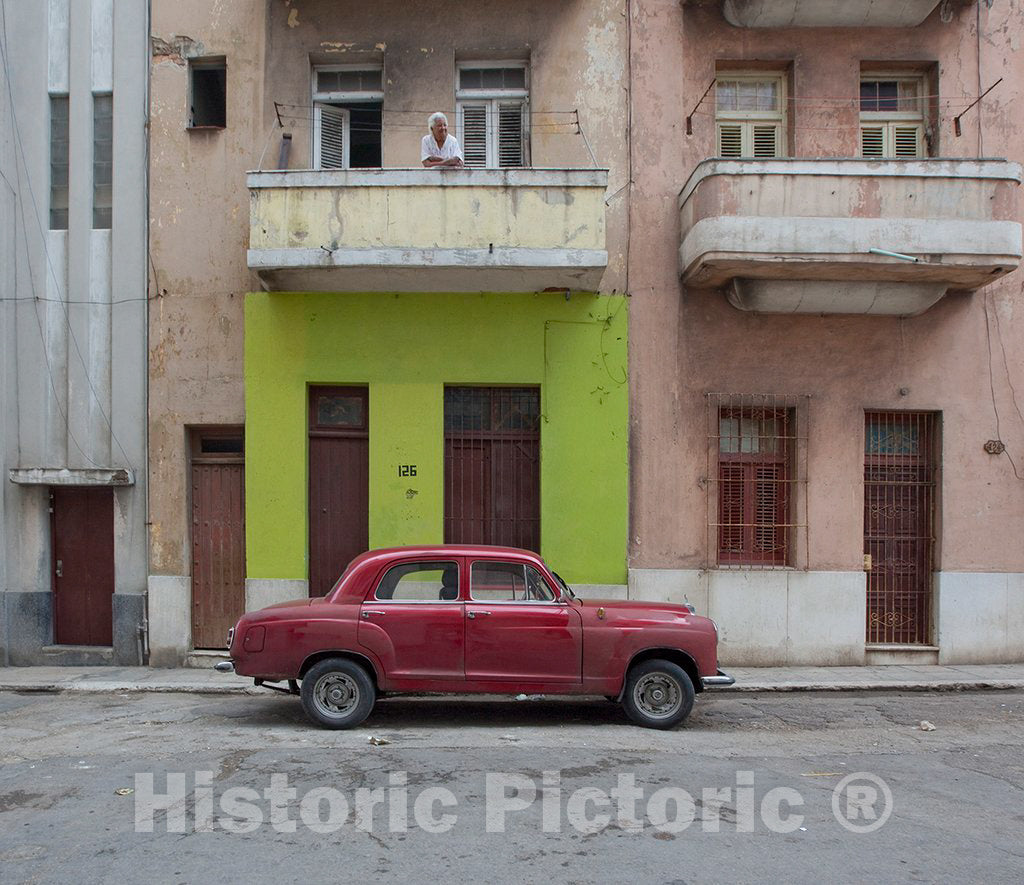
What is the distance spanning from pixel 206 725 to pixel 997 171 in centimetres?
1066

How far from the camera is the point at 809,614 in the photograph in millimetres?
10688

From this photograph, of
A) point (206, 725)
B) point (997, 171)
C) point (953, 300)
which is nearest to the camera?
point (206, 725)

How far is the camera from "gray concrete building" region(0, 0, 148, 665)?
36.4ft

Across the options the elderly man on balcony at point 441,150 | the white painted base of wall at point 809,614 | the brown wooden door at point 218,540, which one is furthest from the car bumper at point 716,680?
the elderly man on balcony at point 441,150

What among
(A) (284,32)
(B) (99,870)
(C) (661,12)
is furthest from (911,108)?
(B) (99,870)

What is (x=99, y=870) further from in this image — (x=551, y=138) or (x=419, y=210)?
(x=551, y=138)

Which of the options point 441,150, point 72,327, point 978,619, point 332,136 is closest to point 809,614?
point 978,619

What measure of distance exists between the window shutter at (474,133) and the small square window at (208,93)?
322cm

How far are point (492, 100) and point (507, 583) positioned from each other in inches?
277

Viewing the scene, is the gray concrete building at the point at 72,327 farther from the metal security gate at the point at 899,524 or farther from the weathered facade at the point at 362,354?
the metal security gate at the point at 899,524

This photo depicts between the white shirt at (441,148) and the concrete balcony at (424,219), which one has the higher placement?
the white shirt at (441,148)

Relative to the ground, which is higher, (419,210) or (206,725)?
(419,210)

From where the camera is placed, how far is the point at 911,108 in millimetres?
11375

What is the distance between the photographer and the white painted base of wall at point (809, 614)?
10.7m
